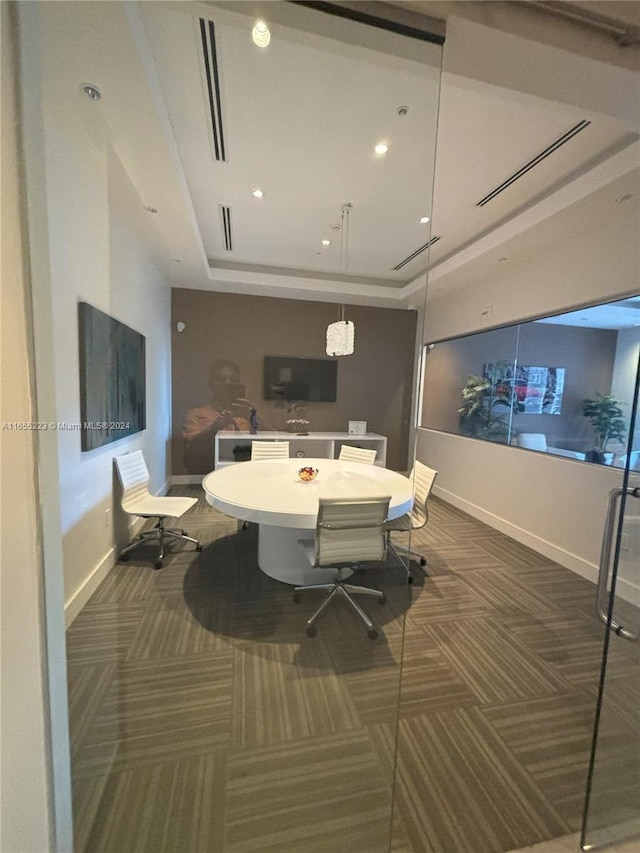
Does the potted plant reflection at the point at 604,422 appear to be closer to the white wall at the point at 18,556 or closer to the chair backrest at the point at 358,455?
the chair backrest at the point at 358,455

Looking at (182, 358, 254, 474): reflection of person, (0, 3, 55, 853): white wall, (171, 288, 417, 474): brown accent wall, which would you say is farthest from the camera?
(182, 358, 254, 474): reflection of person

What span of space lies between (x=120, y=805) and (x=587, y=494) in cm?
362

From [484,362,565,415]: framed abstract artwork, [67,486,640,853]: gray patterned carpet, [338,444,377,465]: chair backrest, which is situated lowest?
[67,486,640,853]: gray patterned carpet

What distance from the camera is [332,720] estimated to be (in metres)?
1.57

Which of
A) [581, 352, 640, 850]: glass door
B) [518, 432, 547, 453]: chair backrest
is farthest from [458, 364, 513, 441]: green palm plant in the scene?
[581, 352, 640, 850]: glass door

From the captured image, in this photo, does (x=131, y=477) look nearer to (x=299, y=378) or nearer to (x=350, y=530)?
(x=350, y=530)

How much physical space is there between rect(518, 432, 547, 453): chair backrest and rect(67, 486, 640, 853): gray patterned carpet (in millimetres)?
1639

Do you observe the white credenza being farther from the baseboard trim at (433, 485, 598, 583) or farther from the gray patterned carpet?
the gray patterned carpet

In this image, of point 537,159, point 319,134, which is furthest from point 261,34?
point 537,159

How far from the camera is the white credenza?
4781 mm

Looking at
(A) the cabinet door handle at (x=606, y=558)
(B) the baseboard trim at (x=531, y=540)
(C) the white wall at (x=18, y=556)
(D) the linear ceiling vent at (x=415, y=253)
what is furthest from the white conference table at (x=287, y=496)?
(D) the linear ceiling vent at (x=415, y=253)

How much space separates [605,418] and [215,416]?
4.77 m

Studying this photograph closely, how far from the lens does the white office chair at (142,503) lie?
2789mm

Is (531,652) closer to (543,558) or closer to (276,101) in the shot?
(543,558)
